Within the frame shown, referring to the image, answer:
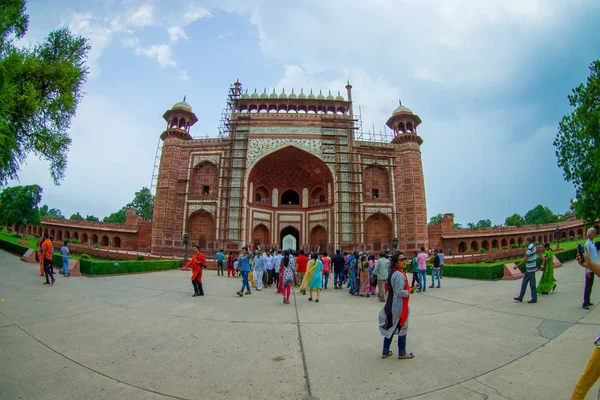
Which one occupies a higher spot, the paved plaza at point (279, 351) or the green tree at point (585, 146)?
the green tree at point (585, 146)

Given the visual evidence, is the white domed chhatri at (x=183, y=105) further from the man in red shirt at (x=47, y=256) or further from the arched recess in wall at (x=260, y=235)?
the man in red shirt at (x=47, y=256)

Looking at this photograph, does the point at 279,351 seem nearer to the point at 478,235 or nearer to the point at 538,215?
the point at 478,235

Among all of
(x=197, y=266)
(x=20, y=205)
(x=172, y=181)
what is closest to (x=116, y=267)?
(x=197, y=266)

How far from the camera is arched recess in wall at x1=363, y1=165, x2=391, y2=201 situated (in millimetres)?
25875

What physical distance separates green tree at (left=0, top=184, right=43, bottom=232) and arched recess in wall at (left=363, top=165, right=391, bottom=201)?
3494 cm

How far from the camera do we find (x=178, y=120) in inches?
1057

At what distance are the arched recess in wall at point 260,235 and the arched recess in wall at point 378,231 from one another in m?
9.56

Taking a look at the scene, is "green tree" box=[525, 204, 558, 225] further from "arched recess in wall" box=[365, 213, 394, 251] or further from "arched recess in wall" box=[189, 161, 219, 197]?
"arched recess in wall" box=[189, 161, 219, 197]

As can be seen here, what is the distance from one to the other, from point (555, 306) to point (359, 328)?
4015mm

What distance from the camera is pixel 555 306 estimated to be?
5477 millimetres

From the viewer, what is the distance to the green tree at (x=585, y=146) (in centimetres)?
1395

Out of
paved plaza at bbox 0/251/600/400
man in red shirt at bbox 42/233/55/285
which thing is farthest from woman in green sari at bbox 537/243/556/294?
man in red shirt at bbox 42/233/55/285

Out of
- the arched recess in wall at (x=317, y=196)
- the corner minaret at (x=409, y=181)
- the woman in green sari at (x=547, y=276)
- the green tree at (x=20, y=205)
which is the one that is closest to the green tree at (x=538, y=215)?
the corner minaret at (x=409, y=181)

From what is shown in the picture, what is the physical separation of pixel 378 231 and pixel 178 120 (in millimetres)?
21186
